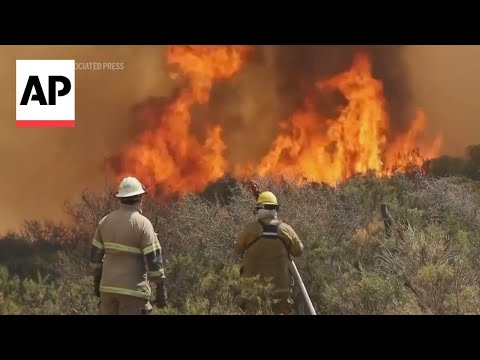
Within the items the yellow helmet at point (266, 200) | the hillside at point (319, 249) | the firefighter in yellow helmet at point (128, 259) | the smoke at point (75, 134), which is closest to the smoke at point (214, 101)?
the smoke at point (75, 134)

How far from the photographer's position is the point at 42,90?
12.5 metres

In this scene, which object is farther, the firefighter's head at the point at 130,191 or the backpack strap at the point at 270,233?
the backpack strap at the point at 270,233

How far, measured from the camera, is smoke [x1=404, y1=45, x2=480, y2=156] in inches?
527

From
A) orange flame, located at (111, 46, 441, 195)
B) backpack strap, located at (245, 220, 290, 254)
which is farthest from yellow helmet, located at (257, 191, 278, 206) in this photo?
orange flame, located at (111, 46, 441, 195)

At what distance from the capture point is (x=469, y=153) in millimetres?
13555

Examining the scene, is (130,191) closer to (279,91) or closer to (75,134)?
(75,134)

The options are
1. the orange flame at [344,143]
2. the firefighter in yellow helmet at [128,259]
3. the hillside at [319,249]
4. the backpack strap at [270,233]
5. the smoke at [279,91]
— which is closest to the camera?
the firefighter in yellow helmet at [128,259]

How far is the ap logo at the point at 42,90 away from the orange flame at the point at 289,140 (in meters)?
1.45

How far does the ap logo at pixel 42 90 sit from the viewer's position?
12.5m

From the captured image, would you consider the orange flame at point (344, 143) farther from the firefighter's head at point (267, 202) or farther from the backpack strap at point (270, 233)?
the backpack strap at point (270, 233)

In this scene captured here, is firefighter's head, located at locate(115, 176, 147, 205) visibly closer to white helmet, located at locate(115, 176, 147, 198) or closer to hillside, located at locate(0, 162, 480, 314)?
white helmet, located at locate(115, 176, 147, 198)

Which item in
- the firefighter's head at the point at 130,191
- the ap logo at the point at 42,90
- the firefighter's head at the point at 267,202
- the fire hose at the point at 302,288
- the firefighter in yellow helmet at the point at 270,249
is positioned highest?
the ap logo at the point at 42,90

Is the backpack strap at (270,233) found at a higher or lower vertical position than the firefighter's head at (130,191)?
lower

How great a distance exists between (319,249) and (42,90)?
5.06 meters
